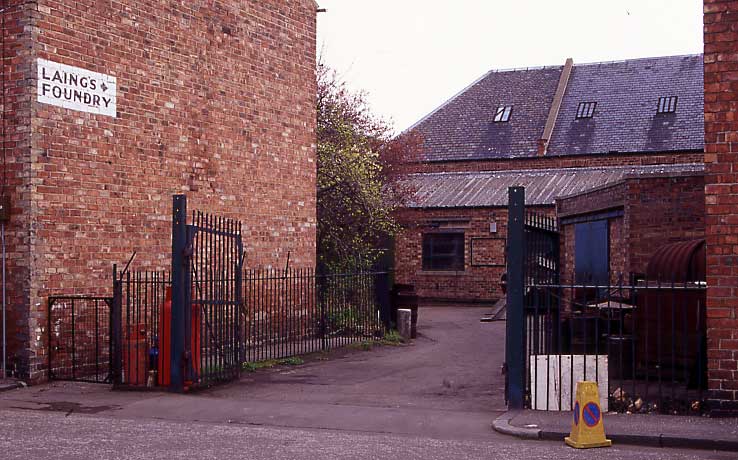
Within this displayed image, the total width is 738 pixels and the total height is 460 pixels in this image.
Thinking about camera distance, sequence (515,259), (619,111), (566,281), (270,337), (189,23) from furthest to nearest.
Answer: (619,111) → (566,281) → (270,337) → (189,23) → (515,259)

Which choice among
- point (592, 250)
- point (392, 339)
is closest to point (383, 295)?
point (392, 339)

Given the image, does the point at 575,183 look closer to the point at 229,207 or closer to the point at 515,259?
the point at 229,207

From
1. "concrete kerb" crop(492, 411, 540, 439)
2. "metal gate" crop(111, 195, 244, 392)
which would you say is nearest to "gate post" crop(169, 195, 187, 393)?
"metal gate" crop(111, 195, 244, 392)

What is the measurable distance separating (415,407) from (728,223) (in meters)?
4.27

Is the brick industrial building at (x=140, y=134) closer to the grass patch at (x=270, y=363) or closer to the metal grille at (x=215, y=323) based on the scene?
the metal grille at (x=215, y=323)

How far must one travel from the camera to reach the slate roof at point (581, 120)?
1521 inches

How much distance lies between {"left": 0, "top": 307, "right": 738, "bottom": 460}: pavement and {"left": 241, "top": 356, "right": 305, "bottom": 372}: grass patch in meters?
0.34

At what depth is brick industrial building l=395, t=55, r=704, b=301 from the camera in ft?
121

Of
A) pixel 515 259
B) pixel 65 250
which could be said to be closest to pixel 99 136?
pixel 65 250

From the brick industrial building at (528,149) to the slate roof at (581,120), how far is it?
0.05m

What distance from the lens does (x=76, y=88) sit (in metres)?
14.5

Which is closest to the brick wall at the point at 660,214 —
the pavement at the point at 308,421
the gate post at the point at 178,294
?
the pavement at the point at 308,421

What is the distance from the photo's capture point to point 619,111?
40.2 meters

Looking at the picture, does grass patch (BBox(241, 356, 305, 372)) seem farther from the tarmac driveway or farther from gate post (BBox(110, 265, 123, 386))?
gate post (BBox(110, 265, 123, 386))
